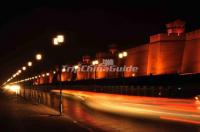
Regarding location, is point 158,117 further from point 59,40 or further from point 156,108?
point 59,40

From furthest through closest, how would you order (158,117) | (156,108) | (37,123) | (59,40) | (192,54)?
1. (192,54)
2. (59,40)
3. (158,117)
4. (156,108)
5. (37,123)

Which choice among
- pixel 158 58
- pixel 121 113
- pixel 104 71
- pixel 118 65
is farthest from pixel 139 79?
pixel 121 113

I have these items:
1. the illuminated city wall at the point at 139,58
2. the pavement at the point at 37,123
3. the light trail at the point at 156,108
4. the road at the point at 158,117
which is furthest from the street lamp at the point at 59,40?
the illuminated city wall at the point at 139,58

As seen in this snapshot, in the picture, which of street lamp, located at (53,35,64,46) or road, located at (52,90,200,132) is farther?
street lamp, located at (53,35,64,46)

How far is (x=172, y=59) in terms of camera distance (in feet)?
230

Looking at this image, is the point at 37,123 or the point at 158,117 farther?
the point at 158,117

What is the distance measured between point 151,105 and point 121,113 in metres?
4.21

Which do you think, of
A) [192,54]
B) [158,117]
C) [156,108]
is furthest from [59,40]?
[192,54]

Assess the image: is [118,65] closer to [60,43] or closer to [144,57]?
[144,57]

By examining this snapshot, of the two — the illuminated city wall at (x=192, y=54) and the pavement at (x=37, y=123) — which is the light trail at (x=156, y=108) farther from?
the illuminated city wall at (x=192, y=54)

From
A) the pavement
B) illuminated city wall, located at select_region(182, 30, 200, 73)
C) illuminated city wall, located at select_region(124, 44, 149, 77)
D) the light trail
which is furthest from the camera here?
illuminated city wall, located at select_region(124, 44, 149, 77)

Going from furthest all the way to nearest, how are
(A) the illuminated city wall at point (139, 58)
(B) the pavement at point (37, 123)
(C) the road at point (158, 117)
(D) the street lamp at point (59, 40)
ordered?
(A) the illuminated city wall at point (139, 58), (D) the street lamp at point (59, 40), (C) the road at point (158, 117), (B) the pavement at point (37, 123)

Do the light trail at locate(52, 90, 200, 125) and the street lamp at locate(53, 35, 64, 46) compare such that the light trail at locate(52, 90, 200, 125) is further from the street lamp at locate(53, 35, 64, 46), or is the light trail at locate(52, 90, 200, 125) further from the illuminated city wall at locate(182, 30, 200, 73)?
the illuminated city wall at locate(182, 30, 200, 73)

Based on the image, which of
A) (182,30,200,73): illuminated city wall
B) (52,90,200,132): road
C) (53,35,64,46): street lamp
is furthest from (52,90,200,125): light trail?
(182,30,200,73): illuminated city wall
